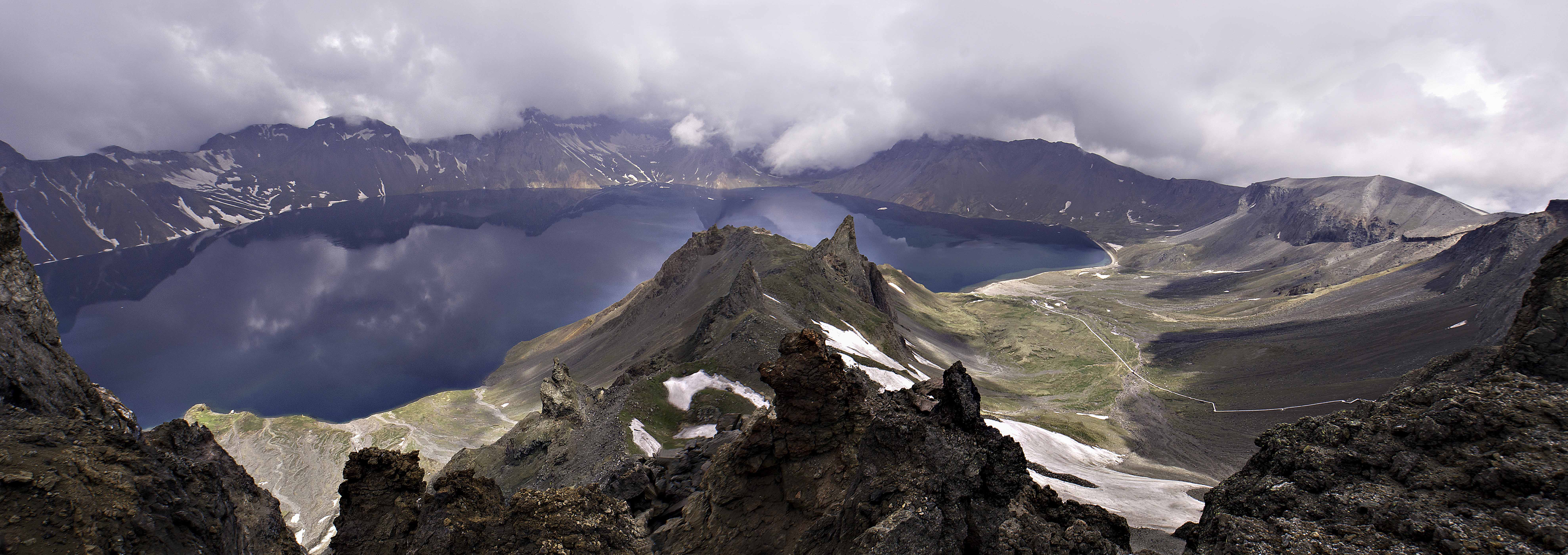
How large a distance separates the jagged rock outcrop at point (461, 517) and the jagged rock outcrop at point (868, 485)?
5261 millimetres

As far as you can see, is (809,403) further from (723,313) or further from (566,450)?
(723,313)

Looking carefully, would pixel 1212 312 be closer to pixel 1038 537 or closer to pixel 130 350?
pixel 1038 537

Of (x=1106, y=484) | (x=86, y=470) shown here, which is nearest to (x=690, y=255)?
(x=1106, y=484)

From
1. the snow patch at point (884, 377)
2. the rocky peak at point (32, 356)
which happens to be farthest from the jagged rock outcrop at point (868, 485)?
the snow patch at point (884, 377)

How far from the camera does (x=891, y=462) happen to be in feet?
49.8

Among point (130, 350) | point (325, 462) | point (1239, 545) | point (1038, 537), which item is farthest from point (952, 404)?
point (130, 350)

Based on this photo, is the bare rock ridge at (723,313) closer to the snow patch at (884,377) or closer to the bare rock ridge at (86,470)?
the snow patch at (884,377)

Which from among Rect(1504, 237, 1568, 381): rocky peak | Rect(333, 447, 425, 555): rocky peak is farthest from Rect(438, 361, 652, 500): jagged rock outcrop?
Rect(1504, 237, 1568, 381): rocky peak

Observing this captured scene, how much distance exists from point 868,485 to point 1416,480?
508 inches

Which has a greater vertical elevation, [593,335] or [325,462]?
[593,335]

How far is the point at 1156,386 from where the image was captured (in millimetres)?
92250

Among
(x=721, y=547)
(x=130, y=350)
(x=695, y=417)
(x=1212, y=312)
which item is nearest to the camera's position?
(x=721, y=547)

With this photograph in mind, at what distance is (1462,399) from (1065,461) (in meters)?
40.3

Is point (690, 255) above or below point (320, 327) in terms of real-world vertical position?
above
